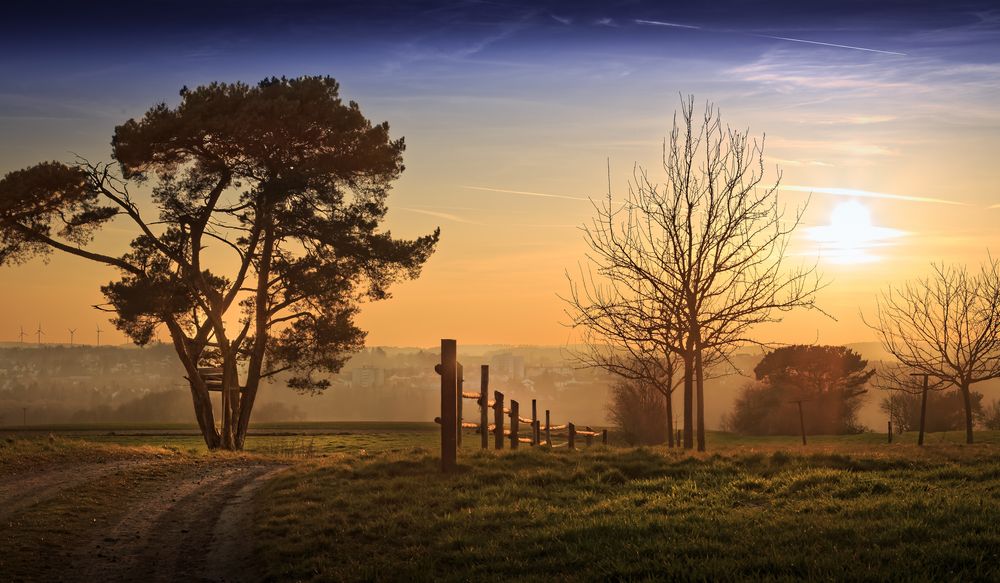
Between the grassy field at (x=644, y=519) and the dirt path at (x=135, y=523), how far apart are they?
494 millimetres

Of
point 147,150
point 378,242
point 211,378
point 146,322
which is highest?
point 147,150

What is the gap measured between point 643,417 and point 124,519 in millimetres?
53350

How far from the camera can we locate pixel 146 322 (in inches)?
1345

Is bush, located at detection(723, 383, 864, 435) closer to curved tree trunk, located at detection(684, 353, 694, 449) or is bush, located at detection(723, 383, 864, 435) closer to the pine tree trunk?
the pine tree trunk

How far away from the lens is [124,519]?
13.9m

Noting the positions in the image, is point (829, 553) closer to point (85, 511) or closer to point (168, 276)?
point (85, 511)

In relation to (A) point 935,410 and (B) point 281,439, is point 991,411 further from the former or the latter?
(B) point 281,439

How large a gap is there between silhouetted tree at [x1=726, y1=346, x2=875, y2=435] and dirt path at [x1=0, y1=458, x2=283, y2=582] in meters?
58.7

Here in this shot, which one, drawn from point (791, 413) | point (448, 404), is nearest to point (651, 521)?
point (448, 404)

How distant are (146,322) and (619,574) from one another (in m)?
29.8

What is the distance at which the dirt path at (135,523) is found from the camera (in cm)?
1066

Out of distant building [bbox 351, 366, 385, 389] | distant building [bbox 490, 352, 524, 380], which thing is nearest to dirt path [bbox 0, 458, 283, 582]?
distant building [bbox 490, 352, 524, 380]

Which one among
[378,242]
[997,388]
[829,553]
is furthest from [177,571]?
[997,388]

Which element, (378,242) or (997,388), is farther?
(997,388)
